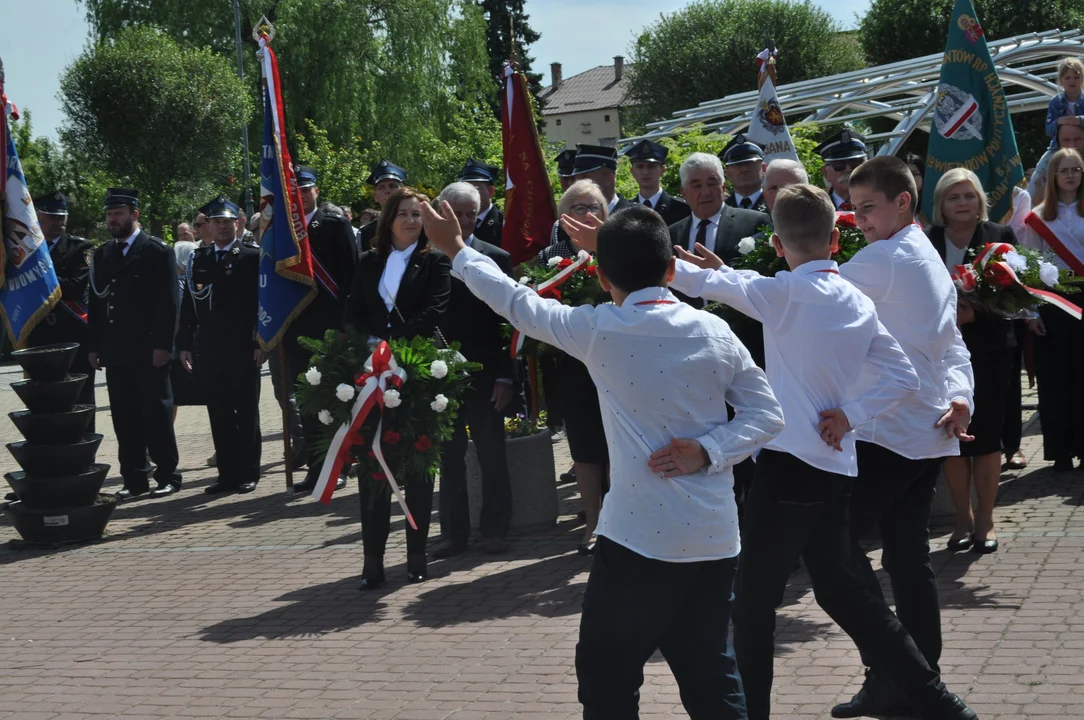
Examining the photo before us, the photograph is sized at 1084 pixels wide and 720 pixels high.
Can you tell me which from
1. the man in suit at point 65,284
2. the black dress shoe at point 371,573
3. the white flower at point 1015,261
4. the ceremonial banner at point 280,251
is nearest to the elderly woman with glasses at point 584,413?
the black dress shoe at point 371,573

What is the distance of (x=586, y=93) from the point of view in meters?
107

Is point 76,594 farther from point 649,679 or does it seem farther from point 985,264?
point 985,264

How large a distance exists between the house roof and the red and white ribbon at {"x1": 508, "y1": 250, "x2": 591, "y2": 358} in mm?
94185

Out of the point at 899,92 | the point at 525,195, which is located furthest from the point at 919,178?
the point at 899,92

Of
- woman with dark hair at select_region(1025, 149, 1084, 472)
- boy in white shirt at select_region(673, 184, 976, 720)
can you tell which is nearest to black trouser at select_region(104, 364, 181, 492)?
woman with dark hair at select_region(1025, 149, 1084, 472)

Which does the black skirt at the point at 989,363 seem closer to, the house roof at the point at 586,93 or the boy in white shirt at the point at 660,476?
the boy in white shirt at the point at 660,476

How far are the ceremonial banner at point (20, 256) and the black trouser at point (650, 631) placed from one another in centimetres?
809

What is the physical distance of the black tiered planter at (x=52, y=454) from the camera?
30.1ft

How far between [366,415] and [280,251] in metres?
3.57

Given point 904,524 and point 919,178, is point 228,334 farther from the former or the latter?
point 904,524

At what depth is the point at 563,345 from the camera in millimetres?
3846

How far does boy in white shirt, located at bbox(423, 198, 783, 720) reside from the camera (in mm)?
3670

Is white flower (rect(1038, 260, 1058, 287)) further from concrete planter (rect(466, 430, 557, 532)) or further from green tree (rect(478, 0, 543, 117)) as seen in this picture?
green tree (rect(478, 0, 543, 117))

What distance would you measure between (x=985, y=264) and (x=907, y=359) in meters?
2.88
